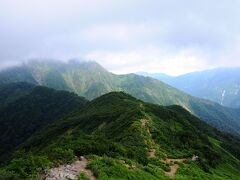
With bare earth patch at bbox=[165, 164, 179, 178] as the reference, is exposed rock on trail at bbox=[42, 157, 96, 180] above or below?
above

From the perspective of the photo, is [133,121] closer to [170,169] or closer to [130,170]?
[170,169]

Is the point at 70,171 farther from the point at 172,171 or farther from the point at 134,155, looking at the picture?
the point at 172,171

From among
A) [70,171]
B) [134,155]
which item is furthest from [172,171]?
[70,171]

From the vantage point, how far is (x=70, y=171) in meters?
38.8

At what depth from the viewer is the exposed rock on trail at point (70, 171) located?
36.3 metres

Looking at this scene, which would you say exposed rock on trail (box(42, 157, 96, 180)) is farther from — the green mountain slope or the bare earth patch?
the bare earth patch

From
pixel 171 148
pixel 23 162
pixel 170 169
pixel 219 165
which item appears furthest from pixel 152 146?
pixel 23 162

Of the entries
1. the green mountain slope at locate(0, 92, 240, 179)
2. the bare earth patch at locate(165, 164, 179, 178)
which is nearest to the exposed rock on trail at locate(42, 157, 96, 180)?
the green mountain slope at locate(0, 92, 240, 179)

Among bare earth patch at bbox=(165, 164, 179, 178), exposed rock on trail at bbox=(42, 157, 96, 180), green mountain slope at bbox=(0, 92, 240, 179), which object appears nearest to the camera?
exposed rock on trail at bbox=(42, 157, 96, 180)

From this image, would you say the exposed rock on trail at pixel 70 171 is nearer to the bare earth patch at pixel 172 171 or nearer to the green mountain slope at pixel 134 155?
the green mountain slope at pixel 134 155

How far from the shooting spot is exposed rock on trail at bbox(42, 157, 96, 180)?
36281 millimetres

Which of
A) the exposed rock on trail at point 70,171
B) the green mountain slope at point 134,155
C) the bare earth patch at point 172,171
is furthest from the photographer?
the bare earth patch at point 172,171

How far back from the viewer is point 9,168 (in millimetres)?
36469

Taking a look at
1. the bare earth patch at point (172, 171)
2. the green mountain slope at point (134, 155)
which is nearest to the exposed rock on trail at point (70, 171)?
the green mountain slope at point (134, 155)
